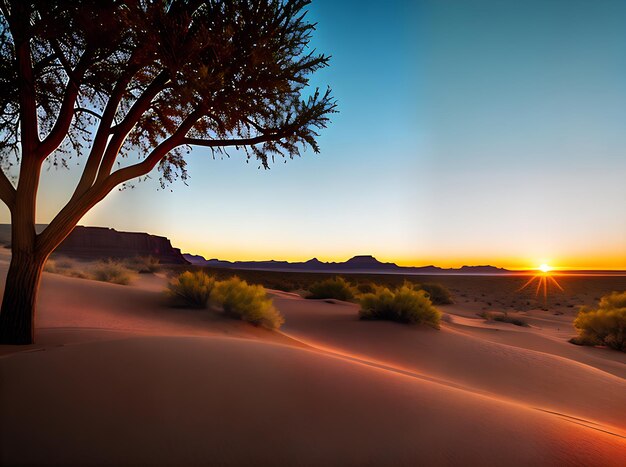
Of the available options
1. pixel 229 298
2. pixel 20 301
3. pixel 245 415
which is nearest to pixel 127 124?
pixel 20 301

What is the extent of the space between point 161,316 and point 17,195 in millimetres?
4328

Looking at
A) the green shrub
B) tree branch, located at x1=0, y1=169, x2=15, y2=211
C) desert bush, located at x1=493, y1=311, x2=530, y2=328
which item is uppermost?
tree branch, located at x1=0, y1=169, x2=15, y2=211

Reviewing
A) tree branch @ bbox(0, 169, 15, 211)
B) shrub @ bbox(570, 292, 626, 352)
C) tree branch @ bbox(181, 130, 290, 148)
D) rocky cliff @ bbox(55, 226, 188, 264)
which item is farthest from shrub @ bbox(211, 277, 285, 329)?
rocky cliff @ bbox(55, 226, 188, 264)

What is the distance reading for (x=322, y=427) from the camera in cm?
291

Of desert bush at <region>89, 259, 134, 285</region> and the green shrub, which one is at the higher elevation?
desert bush at <region>89, 259, 134, 285</region>

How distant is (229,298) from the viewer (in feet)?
32.9

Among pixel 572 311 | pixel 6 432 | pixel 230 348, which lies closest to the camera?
pixel 6 432

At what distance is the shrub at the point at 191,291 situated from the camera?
10625mm

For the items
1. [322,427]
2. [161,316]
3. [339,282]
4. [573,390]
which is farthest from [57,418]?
[339,282]

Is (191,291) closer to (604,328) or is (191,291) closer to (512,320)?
(604,328)

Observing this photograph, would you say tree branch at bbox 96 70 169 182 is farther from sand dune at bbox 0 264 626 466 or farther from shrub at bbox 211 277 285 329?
shrub at bbox 211 277 285 329

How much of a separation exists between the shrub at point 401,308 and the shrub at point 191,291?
15.6ft

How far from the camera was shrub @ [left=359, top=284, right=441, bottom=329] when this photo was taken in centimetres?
1150

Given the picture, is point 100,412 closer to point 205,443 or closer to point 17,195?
point 205,443
